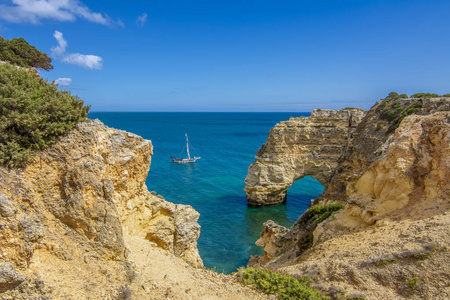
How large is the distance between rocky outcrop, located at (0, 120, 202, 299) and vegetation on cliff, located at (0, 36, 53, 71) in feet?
54.5

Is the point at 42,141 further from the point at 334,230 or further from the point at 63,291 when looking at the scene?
the point at 334,230

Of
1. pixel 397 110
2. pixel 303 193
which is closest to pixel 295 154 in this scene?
pixel 303 193

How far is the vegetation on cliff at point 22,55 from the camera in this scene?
2258 cm

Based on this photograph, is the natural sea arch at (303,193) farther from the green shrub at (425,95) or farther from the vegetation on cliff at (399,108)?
the green shrub at (425,95)

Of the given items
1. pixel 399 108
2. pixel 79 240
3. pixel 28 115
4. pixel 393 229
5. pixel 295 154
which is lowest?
pixel 295 154

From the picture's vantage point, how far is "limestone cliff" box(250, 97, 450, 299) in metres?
9.13

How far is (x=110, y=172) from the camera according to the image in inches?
470

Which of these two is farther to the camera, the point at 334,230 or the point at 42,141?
the point at 334,230

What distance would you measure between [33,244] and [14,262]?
634 millimetres

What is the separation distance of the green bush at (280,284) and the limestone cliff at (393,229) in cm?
57

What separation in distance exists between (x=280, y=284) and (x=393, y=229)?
4.76 metres

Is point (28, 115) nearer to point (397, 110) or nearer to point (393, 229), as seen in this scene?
point (393, 229)

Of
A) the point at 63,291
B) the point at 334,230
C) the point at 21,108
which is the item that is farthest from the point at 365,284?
the point at 21,108

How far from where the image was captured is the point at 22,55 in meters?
24.9
